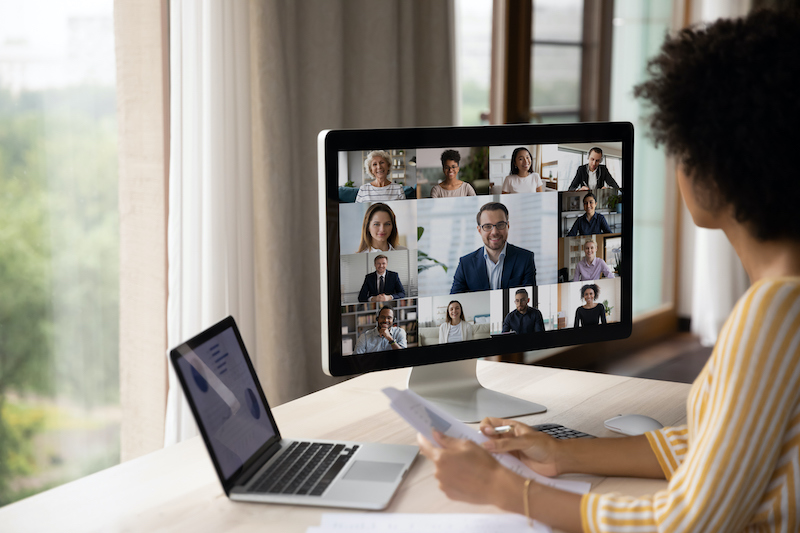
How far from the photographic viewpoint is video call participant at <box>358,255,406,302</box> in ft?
4.01

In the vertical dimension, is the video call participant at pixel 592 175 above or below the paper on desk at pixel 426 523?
above

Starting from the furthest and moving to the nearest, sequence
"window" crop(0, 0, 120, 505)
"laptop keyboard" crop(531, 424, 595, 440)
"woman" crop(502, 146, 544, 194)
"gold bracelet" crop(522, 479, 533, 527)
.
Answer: "window" crop(0, 0, 120, 505) → "woman" crop(502, 146, 544, 194) → "laptop keyboard" crop(531, 424, 595, 440) → "gold bracelet" crop(522, 479, 533, 527)

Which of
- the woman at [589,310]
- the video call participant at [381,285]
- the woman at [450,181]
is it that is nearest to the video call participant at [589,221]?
the woman at [589,310]

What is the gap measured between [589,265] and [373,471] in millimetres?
585

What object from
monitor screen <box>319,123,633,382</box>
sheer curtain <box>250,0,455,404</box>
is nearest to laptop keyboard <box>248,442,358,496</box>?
monitor screen <box>319,123,633,382</box>

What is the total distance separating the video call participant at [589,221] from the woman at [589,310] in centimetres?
10

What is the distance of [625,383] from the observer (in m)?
1.52

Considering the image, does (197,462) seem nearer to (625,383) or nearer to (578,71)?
(625,383)

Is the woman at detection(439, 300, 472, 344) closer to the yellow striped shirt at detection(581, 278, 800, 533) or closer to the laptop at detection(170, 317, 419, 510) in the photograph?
the laptop at detection(170, 317, 419, 510)

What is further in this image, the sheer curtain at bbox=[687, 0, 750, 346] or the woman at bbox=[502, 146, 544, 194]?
the sheer curtain at bbox=[687, 0, 750, 346]

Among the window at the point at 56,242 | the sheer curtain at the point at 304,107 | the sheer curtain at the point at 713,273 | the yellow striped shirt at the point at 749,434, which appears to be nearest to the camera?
the yellow striped shirt at the point at 749,434

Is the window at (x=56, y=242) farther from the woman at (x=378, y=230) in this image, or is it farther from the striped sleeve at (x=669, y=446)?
the striped sleeve at (x=669, y=446)

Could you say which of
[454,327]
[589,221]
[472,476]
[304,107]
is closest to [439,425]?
[472,476]

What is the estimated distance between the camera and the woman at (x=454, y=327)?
50.8 inches
